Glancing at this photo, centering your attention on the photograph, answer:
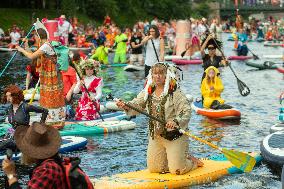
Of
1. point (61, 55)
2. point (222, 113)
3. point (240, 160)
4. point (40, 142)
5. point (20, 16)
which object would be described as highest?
point (40, 142)

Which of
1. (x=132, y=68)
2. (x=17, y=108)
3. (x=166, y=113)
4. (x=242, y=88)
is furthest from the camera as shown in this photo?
(x=132, y=68)

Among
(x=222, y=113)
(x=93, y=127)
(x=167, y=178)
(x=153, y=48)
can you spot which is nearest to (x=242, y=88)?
(x=153, y=48)

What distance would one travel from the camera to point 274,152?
1123cm

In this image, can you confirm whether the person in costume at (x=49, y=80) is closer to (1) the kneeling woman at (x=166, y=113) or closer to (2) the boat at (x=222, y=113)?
(1) the kneeling woman at (x=166, y=113)

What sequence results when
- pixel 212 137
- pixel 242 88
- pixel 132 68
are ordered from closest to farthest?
1. pixel 212 137
2. pixel 242 88
3. pixel 132 68

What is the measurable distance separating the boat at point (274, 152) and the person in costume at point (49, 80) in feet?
12.9

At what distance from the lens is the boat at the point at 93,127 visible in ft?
46.1

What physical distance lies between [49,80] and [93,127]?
1475 millimetres

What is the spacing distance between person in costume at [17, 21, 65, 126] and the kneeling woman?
3379mm

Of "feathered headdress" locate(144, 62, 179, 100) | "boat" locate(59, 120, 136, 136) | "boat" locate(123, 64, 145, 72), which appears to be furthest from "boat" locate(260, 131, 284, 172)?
"boat" locate(123, 64, 145, 72)

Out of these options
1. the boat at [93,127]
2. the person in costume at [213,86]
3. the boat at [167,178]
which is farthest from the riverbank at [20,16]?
the boat at [167,178]

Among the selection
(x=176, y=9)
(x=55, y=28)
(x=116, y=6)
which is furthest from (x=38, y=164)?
(x=176, y=9)

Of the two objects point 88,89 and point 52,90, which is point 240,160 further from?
point 88,89

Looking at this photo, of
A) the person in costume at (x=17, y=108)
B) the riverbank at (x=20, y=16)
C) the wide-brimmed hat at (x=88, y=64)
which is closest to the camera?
the person in costume at (x=17, y=108)
